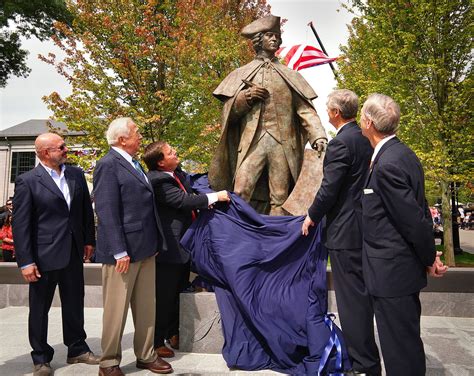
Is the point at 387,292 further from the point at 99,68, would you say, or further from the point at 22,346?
the point at 99,68

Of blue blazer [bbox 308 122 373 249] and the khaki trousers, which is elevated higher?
blue blazer [bbox 308 122 373 249]

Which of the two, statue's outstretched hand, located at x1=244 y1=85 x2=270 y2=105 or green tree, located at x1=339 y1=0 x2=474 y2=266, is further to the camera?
green tree, located at x1=339 y1=0 x2=474 y2=266

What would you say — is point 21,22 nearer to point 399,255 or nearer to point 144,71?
point 144,71

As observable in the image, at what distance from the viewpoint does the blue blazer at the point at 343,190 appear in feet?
9.36

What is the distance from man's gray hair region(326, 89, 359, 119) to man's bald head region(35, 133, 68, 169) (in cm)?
227

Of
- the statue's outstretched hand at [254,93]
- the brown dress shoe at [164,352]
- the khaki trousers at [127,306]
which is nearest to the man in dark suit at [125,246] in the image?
the khaki trousers at [127,306]

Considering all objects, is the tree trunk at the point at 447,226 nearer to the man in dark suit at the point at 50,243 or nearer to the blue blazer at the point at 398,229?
the blue blazer at the point at 398,229

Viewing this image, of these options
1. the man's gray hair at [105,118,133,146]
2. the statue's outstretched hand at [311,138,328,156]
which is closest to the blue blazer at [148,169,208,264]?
the man's gray hair at [105,118,133,146]

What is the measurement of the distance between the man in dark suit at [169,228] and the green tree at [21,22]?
12.2 meters

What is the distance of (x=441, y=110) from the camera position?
43.5 ft

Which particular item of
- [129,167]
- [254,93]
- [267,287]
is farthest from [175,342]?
[254,93]

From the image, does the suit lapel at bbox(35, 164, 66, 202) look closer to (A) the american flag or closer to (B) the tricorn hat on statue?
(B) the tricorn hat on statue

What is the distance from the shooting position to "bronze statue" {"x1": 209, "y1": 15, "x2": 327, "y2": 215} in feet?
14.1

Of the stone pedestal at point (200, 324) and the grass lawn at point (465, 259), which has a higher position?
the stone pedestal at point (200, 324)
